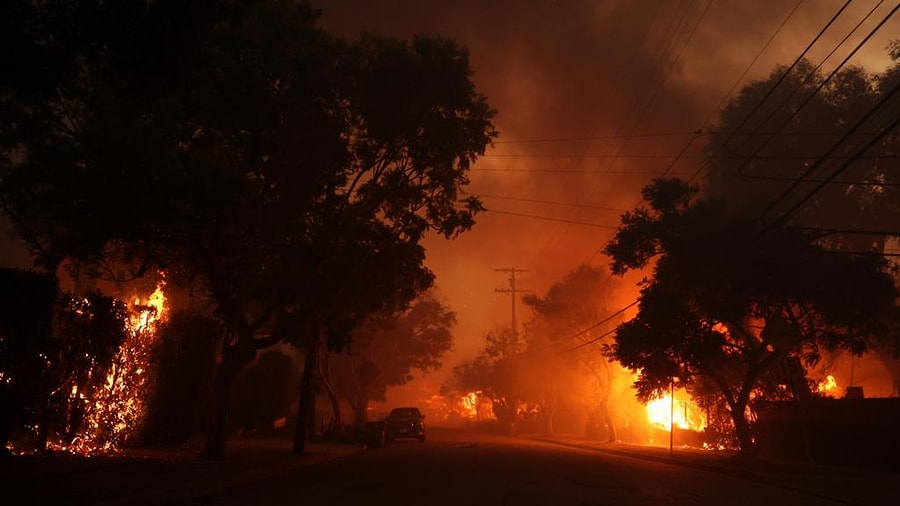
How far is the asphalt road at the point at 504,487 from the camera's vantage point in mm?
11695

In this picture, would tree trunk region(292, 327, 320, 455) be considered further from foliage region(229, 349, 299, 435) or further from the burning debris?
foliage region(229, 349, 299, 435)

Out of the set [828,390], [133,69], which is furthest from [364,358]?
[133,69]

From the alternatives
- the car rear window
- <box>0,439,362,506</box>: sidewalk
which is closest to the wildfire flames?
<box>0,439,362,506</box>: sidewalk

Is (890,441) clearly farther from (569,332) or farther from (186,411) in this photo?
(569,332)

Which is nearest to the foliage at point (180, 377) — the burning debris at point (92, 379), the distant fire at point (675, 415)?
the burning debris at point (92, 379)

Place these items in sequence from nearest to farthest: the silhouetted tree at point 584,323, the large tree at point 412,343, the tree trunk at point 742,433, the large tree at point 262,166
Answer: the large tree at point 262,166 < the tree trunk at point 742,433 < the silhouetted tree at point 584,323 < the large tree at point 412,343

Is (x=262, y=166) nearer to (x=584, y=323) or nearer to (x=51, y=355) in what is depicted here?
(x=51, y=355)

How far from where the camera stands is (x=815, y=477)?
18.3 meters

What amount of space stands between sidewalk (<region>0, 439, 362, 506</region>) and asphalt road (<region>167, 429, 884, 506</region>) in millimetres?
348

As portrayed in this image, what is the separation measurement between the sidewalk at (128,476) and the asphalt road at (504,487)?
35 cm

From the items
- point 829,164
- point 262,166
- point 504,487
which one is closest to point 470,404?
point 829,164

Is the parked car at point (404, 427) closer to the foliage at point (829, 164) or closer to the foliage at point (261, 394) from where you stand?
the foliage at point (261, 394)

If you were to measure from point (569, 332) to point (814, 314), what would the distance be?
945 inches

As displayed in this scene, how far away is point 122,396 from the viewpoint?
704 inches
